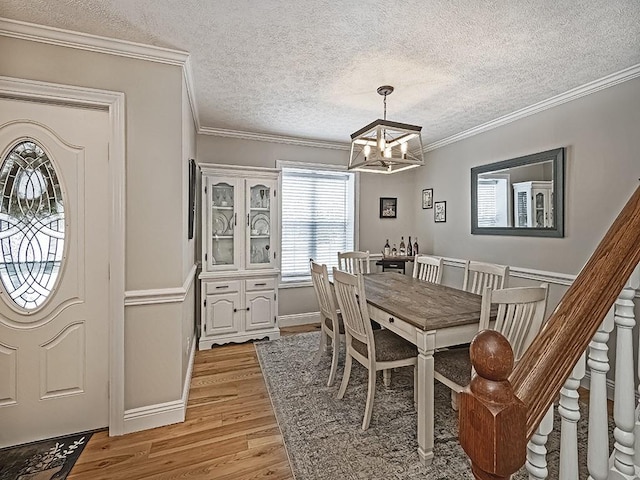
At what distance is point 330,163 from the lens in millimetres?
4520

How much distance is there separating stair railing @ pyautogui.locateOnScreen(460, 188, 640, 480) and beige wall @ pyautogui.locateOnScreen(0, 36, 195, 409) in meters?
2.16

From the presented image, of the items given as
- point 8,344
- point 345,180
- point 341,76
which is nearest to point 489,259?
point 345,180

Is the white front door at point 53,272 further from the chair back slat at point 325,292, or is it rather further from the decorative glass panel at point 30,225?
the chair back slat at point 325,292

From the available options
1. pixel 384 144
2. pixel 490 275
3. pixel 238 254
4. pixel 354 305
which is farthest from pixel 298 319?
pixel 384 144

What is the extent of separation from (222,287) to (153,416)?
1.57m

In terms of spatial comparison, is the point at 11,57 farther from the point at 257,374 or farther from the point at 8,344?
the point at 257,374

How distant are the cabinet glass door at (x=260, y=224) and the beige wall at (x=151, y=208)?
4.86 ft

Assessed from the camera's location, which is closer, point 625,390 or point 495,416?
point 495,416

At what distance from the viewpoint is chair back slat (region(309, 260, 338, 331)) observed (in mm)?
2697

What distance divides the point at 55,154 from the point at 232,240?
1.91m

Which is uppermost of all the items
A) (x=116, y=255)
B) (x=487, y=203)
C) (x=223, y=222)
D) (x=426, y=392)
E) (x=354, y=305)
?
(x=487, y=203)

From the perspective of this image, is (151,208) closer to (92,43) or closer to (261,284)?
(92,43)

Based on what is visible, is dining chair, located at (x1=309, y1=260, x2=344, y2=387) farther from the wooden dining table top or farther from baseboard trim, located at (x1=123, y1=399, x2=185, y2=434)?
baseboard trim, located at (x1=123, y1=399, x2=185, y2=434)

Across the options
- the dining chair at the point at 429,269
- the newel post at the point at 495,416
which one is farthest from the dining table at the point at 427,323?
the newel post at the point at 495,416
